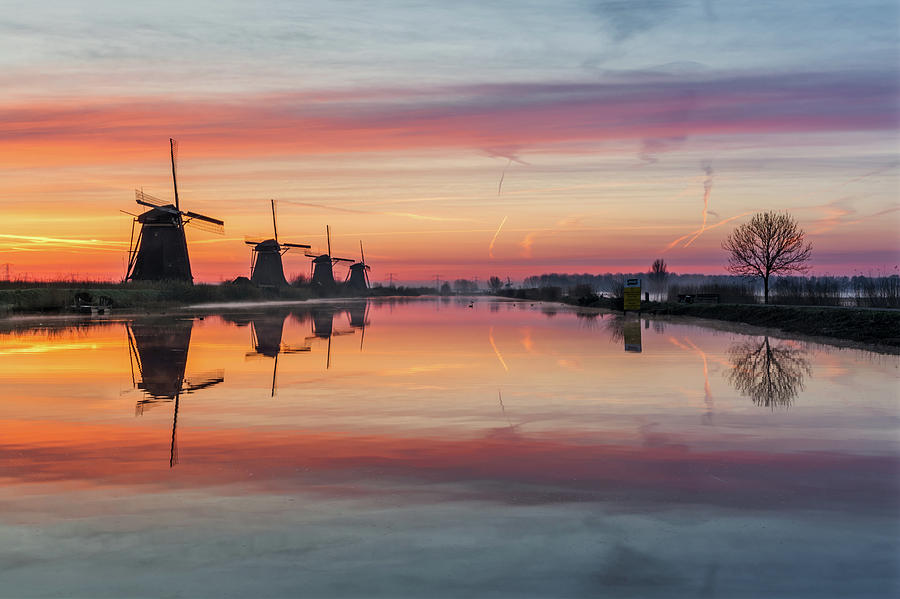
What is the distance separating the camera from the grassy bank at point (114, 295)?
56094 millimetres

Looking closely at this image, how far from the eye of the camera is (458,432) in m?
11.8

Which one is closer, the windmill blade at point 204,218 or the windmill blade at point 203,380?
the windmill blade at point 203,380

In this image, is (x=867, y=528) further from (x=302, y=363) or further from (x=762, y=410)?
(x=302, y=363)

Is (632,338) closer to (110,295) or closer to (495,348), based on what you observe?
(495,348)

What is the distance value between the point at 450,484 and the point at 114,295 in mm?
61104

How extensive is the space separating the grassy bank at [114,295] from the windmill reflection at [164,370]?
2473 centimetres

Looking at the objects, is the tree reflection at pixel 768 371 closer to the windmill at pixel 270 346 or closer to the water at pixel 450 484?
the water at pixel 450 484

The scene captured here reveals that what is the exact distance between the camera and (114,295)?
209 feet

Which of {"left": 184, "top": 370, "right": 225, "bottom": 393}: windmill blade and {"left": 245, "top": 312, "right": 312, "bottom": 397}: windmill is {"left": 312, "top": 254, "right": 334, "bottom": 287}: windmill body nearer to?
{"left": 245, "top": 312, "right": 312, "bottom": 397}: windmill

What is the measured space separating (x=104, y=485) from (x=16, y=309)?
52.0m

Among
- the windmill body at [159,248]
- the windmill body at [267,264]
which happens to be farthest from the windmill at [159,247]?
the windmill body at [267,264]

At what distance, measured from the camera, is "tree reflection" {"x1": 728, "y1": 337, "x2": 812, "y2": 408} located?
15797 mm

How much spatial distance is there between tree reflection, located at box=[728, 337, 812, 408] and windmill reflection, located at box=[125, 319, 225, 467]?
432 inches

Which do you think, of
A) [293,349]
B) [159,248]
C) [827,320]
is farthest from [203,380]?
[159,248]
